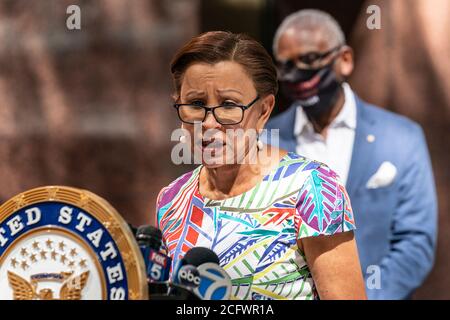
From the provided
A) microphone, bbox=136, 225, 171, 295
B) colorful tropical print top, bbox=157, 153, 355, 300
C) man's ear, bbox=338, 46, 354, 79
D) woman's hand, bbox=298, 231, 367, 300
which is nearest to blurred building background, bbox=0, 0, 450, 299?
man's ear, bbox=338, 46, 354, 79

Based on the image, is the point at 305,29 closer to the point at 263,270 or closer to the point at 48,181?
the point at 48,181

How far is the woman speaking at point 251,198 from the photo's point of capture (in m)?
1.94

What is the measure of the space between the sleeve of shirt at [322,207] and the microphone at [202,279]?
231mm

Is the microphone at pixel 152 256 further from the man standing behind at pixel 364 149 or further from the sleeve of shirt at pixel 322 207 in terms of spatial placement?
the man standing behind at pixel 364 149

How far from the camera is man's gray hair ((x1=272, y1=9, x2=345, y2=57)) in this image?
4.33m

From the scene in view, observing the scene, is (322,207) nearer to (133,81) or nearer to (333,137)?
(333,137)

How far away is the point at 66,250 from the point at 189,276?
0.86ft

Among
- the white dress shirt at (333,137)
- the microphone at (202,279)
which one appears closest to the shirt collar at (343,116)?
the white dress shirt at (333,137)

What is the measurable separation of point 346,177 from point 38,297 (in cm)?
267

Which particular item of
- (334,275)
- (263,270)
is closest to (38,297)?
(263,270)

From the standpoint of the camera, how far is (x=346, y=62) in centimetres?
434

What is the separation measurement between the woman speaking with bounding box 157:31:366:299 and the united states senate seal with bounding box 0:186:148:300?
1.09 feet

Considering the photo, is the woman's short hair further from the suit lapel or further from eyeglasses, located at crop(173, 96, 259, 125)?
the suit lapel

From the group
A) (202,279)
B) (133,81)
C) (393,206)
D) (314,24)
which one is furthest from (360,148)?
(202,279)
